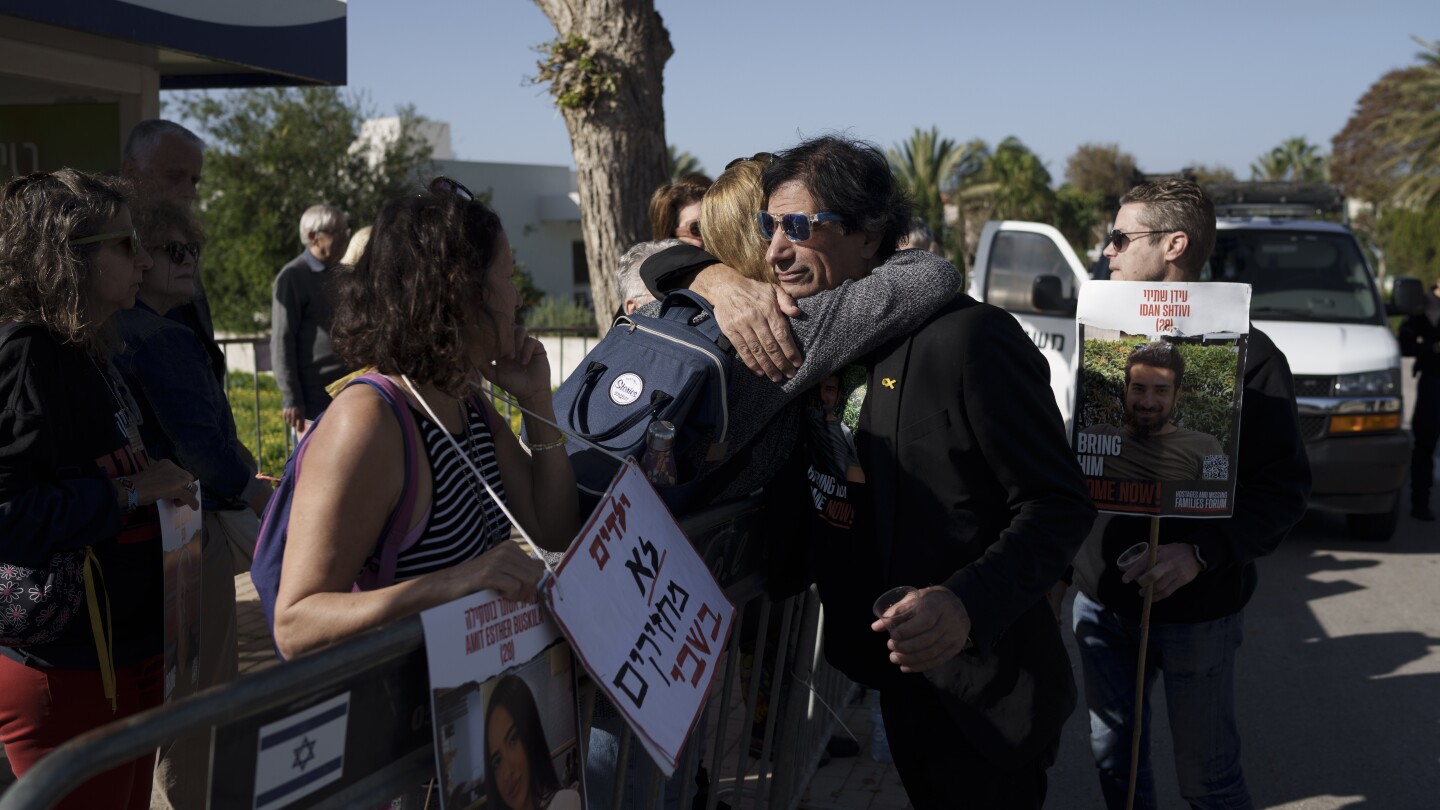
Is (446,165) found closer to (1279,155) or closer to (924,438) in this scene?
(924,438)

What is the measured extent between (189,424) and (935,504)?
2.10 meters

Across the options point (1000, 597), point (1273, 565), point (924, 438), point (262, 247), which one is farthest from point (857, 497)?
point (262, 247)

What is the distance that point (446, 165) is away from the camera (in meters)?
35.6

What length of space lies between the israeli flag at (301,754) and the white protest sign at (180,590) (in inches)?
55.2

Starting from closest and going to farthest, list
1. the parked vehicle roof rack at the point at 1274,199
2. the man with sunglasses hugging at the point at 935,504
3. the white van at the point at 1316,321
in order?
the man with sunglasses hugging at the point at 935,504 → the white van at the point at 1316,321 → the parked vehicle roof rack at the point at 1274,199

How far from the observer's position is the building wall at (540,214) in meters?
39.3

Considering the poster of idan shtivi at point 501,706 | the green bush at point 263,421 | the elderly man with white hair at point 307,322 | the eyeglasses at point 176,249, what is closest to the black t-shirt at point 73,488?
the eyeglasses at point 176,249

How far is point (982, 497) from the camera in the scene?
2330 mm

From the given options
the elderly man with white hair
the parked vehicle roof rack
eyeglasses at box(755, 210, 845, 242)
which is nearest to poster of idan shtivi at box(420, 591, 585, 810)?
eyeglasses at box(755, 210, 845, 242)

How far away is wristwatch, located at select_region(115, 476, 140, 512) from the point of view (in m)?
2.72

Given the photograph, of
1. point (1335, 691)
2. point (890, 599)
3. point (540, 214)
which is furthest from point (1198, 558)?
point (540, 214)

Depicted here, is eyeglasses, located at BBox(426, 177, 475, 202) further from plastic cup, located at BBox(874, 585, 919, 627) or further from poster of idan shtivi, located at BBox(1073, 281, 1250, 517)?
poster of idan shtivi, located at BBox(1073, 281, 1250, 517)

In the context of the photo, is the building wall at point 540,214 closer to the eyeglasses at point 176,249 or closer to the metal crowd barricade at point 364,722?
the eyeglasses at point 176,249

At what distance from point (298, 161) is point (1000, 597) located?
2635 centimetres
